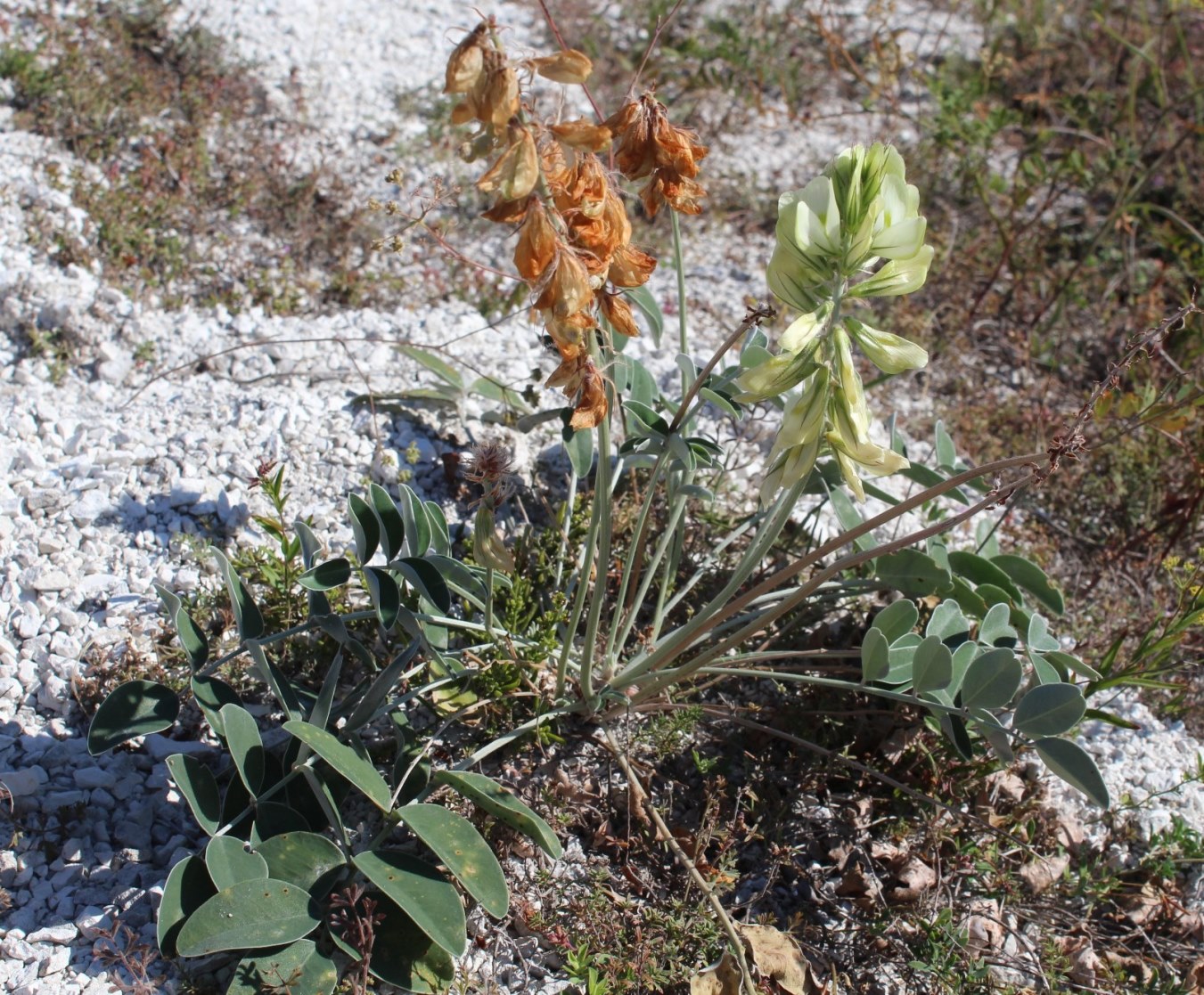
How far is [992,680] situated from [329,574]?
1.35m

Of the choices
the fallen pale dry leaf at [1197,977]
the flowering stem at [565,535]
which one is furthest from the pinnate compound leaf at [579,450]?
the fallen pale dry leaf at [1197,977]

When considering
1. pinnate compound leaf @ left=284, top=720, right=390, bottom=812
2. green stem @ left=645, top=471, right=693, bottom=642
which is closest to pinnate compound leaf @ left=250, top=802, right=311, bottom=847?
pinnate compound leaf @ left=284, top=720, right=390, bottom=812

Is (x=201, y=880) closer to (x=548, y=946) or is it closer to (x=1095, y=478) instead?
(x=548, y=946)

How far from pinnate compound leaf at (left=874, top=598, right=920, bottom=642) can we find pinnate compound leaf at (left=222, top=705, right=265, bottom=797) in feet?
4.13

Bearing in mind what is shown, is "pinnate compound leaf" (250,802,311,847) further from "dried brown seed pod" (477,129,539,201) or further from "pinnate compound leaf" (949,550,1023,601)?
"pinnate compound leaf" (949,550,1023,601)

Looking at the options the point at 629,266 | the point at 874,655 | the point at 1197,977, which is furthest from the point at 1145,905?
the point at 629,266

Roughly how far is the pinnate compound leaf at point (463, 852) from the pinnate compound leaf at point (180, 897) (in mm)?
384

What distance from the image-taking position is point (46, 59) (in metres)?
4.34

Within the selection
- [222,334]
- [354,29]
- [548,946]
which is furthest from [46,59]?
[548,946]

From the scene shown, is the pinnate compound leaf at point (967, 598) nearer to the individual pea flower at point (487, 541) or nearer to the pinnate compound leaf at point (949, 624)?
the pinnate compound leaf at point (949, 624)

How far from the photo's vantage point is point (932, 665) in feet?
6.76

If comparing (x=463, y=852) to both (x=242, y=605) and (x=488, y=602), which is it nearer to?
(x=488, y=602)

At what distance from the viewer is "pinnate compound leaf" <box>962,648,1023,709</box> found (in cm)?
201

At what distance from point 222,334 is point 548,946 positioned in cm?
224
